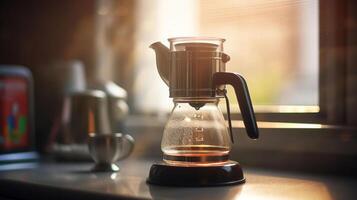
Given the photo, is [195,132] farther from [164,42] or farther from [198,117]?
[164,42]

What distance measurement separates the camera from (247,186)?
0.91m

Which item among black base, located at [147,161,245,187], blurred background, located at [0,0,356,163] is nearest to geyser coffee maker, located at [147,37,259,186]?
black base, located at [147,161,245,187]

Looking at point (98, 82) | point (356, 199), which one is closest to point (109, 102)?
point (98, 82)

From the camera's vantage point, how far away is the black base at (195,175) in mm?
894

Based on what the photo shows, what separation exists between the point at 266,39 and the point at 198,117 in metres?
0.39

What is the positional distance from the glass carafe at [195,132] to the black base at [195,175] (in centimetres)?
3

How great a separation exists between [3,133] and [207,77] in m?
0.69

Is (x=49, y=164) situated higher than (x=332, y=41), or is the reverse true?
(x=332, y=41)

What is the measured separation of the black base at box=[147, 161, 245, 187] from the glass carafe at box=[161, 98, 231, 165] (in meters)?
0.03

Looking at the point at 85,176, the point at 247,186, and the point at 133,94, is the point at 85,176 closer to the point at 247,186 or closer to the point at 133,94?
the point at 247,186

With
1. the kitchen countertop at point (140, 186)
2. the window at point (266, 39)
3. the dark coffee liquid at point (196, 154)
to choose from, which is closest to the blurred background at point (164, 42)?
the window at point (266, 39)

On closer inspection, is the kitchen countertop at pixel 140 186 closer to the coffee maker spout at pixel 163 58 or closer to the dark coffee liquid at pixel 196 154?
the dark coffee liquid at pixel 196 154

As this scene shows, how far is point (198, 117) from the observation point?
0.99 m

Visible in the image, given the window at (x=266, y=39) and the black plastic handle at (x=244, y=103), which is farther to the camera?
the window at (x=266, y=39)
